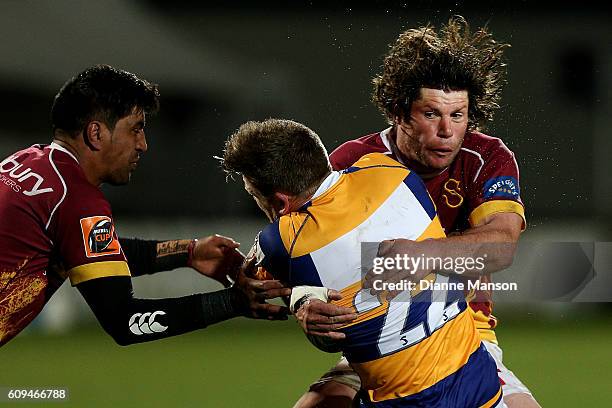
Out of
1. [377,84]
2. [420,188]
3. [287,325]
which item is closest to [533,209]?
[287,325]

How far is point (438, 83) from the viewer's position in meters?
3.11

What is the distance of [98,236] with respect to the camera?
114 inches

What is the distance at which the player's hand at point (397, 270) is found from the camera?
2.39 meters

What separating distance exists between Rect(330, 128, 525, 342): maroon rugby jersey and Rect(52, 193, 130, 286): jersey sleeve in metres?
0.83

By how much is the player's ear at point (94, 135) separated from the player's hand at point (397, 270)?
117cm

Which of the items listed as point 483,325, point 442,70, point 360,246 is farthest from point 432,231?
point 483,325

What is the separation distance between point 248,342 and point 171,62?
278cm

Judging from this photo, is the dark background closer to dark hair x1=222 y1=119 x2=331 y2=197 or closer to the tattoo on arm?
the tattoo on arm

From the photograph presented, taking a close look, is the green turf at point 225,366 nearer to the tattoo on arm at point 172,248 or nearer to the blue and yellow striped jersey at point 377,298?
the tattoo on arm at point 172,248

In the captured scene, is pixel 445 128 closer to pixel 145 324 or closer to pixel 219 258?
pixel 219 258

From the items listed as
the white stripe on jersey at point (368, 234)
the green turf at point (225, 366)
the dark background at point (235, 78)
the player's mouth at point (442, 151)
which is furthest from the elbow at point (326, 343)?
the dark background at point (235, 78)

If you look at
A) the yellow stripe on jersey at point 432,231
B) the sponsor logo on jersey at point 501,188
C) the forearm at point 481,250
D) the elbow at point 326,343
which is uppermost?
the yellow stripe on jersey at point 432,231

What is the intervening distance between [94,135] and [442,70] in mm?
1225

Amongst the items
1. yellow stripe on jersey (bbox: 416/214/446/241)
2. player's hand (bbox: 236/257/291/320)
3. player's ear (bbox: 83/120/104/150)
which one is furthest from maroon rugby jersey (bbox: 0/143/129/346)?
yellow stripe on jersey (bbox: 416/214/446/241)
